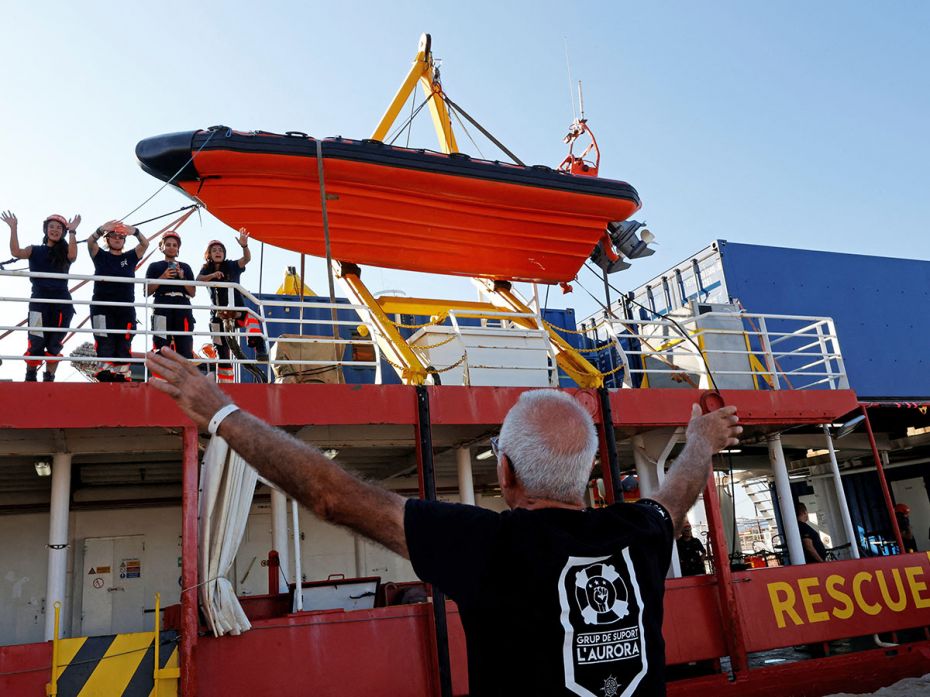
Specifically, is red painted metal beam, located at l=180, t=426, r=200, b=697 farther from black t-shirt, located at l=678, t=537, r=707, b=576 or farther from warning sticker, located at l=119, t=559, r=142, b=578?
black t-shirt, located at l=678, t=537, r=707, b=576

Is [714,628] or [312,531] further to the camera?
[312,531]

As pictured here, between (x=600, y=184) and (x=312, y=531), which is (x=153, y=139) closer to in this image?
(x=600, y=184)

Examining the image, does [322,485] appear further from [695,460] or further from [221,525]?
[221,525]

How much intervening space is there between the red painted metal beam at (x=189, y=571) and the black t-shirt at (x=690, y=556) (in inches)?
208

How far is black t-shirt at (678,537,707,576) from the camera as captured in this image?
339 inches

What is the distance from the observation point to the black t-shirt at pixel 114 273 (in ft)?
23.4

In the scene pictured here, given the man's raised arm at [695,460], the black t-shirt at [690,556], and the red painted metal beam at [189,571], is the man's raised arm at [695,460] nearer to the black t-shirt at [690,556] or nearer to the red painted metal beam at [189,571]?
the red painted metal beam at [189,571]

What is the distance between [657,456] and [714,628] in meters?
1.99

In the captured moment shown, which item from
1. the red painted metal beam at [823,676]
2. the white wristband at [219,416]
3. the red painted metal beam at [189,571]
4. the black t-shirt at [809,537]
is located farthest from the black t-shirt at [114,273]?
the black t-shirt at [809,537]

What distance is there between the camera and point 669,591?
7137mm

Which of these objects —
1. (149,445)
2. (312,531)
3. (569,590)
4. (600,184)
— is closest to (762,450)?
(600,184)

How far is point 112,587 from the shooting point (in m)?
9.77

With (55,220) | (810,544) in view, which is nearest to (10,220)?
(55,220)

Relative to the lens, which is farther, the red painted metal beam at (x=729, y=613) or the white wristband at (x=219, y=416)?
the red painted metal beam at (x=729, y=613)
